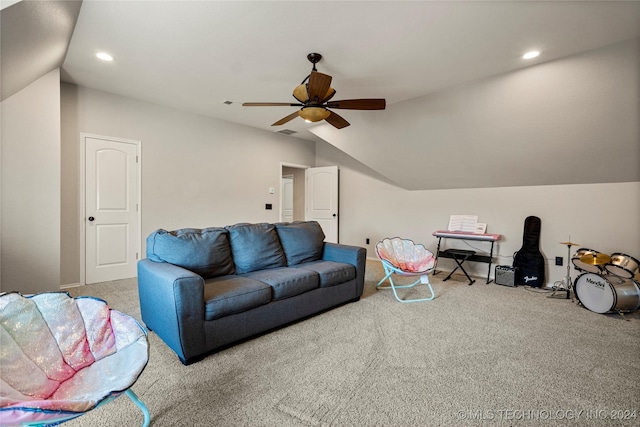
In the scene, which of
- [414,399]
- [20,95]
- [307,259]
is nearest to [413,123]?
[307,259]

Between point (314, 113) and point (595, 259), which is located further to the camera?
point (595, 259)


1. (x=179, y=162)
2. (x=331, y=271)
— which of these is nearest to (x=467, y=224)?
(x=331, y=271)

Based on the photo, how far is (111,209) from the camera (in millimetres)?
4023

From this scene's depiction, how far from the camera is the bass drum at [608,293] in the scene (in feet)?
9.17

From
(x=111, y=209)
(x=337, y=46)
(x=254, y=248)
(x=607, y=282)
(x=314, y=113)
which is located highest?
(x=337, y=46)

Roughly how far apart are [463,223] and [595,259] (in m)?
1.63

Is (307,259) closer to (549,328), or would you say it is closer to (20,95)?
(549,328)

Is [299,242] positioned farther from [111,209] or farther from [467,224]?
[467,224]

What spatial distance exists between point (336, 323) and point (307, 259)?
84 centimetres

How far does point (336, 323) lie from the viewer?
8.80ft

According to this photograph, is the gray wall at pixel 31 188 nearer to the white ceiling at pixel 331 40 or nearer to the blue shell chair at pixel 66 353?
the white ceiling at pixel 331 40

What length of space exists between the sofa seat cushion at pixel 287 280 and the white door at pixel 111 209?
97.8 inches

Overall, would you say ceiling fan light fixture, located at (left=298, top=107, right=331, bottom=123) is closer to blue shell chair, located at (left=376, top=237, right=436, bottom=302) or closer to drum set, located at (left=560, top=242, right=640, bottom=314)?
blue shell chair, located at (left=376, top=237, right=436, bottom=302)

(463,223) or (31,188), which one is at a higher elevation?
(31,188)
